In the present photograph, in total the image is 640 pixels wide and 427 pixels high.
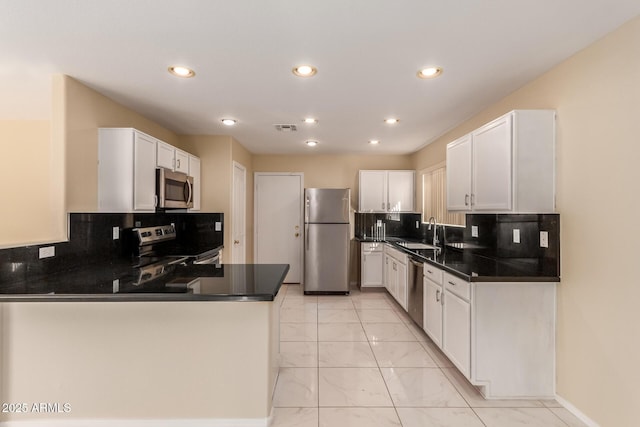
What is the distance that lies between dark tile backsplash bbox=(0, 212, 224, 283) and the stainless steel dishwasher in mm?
3012

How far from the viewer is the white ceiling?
158 cm

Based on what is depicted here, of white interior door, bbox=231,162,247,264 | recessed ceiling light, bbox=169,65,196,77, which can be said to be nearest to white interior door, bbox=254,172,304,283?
white interior door, bbox=231,162,247,264

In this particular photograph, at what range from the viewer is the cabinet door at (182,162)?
135 inches

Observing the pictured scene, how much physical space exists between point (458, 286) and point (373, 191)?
9.60 feet

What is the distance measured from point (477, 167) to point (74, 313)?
121 inches

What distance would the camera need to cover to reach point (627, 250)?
1700 mm

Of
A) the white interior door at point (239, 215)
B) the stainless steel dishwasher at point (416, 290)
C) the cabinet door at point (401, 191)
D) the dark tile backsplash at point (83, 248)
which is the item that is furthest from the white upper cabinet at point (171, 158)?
the cabinet door at point (401, 191)

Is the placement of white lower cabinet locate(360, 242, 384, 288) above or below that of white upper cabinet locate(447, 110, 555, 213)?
below

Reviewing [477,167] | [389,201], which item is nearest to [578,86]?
[477,167]

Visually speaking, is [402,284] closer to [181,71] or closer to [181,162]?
[181,162]

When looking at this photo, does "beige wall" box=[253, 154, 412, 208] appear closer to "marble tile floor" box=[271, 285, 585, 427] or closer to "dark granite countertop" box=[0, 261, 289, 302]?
"marble tile floor" box=[271, 285, 585, 427]

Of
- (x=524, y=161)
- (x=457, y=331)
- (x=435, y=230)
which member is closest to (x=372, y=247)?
(x=435, y=230)

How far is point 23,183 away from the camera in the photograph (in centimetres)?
294

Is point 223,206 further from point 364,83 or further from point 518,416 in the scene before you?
point 518,416
